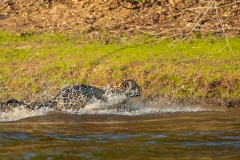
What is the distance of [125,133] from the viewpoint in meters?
9.05

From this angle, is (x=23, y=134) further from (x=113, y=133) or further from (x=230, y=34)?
(x=230, y=34)

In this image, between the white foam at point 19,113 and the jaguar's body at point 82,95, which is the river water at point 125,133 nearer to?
the white foam at point 19,113

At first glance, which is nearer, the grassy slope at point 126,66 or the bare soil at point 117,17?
the grassy slope at point 126,66

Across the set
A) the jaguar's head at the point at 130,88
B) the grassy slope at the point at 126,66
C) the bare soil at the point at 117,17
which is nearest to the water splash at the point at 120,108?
the jaguar's head at the point at 130,88

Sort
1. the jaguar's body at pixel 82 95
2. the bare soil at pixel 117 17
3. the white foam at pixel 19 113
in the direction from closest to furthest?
the white foam at pixel 19 113 → the jaguar's body at pixel 82 95 → the bare soil at pixel 117 17

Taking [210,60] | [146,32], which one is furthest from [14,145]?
[146,32]

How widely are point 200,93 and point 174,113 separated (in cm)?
153

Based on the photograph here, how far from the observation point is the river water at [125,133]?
25.4 ft

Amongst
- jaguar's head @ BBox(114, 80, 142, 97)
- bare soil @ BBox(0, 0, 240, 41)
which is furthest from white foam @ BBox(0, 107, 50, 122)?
bare soil @ BBox(0, 0, 240, 41)

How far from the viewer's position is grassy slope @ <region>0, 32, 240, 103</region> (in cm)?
1282

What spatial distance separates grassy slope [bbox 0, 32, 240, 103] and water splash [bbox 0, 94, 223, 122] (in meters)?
0.52

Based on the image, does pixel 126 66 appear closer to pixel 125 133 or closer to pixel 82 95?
pixel 82 95

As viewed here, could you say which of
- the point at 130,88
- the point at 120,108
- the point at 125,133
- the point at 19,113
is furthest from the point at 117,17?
the point at 125,133

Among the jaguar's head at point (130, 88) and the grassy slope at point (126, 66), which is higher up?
the grassy slope at point (126, 66)
